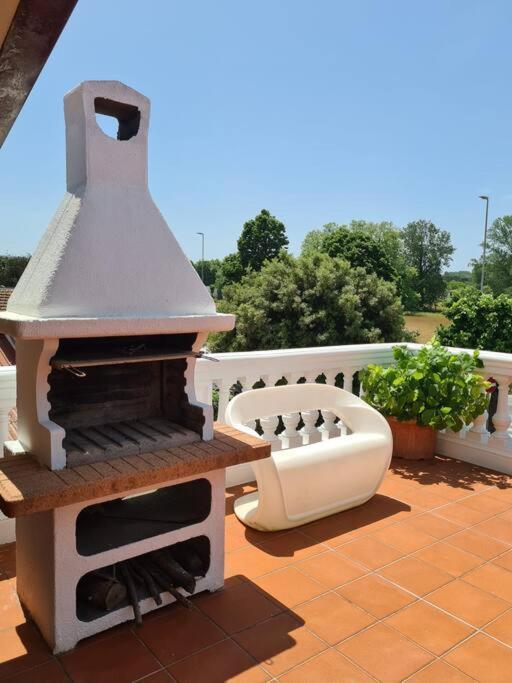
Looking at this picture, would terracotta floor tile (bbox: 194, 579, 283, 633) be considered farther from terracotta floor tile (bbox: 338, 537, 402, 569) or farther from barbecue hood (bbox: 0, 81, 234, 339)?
barbecue hood (bbox: 0, 81, 234, 339)

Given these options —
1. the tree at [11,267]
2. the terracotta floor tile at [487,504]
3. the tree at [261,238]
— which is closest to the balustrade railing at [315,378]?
the terracotta floor tile at [487,504]

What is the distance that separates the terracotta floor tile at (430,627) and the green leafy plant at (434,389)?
5.69 ft

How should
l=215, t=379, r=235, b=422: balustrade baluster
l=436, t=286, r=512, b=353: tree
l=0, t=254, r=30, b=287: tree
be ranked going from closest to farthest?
l=215, t=379, r=235, b=422: balustrade baluster → l=436, t=286, r=512, b=353: tree → l=0, t=254, r=30, b=287: tree

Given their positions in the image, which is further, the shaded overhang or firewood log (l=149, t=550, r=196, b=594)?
firewood log (l=149, t=550, r=196, b=594)

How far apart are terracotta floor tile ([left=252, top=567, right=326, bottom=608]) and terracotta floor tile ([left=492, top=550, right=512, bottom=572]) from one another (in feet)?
2.97

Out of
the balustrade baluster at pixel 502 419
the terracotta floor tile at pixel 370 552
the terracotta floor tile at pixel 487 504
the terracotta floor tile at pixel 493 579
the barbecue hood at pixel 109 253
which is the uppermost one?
the barbecue hood at pixel 109 253

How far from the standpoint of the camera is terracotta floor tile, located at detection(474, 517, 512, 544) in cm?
267

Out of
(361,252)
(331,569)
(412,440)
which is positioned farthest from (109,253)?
(361,252)

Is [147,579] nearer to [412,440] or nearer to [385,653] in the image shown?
[385,653]

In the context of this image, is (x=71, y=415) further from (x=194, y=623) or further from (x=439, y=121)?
(x=439, y=121)

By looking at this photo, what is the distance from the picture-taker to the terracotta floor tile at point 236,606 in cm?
196

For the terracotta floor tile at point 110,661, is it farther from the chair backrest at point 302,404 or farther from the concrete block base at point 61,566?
the chair backrest at point 302,404

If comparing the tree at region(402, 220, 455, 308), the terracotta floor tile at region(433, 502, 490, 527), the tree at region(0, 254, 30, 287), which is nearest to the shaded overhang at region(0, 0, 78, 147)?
the terracotta floor tile at region(433, 502, 490, 527)

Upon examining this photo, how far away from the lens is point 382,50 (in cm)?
705
